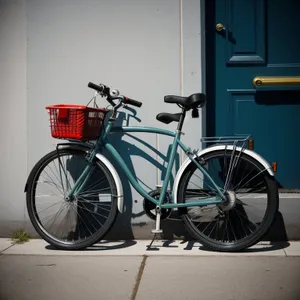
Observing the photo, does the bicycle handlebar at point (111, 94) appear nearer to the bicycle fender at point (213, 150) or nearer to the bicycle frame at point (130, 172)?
the bicycle frame at point (130, 172)

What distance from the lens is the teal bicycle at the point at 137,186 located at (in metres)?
4.89

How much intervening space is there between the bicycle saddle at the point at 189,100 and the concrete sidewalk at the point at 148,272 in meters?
1.19

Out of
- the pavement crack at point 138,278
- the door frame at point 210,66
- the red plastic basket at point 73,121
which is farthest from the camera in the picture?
the door frame at point 210,66

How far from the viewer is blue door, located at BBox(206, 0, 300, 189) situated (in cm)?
539

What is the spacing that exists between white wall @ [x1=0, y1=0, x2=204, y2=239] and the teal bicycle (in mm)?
223

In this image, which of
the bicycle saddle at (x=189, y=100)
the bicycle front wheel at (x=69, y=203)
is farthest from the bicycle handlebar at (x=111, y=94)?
the bicycle front wheel at (x=69, y=203)

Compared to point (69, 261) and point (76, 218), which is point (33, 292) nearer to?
point (69, 261)

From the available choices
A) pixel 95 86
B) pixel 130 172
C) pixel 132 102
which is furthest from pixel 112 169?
pixel 95 86

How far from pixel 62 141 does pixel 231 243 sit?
1.73 meters

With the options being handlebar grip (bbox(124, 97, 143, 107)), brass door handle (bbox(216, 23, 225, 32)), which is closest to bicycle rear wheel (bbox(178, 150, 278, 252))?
handlebar grip (bbox(124, 97, 143, 107))

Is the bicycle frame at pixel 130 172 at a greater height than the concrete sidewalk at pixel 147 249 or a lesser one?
greater

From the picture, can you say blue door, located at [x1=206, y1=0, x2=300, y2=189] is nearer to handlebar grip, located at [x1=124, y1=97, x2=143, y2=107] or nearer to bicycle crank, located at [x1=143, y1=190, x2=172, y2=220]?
handlebar grip, located at [x1=124, y1=97, x2=143, y2=107]

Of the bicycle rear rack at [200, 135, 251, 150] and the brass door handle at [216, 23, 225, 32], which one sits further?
the brass door handle at [216, 23, 225, 32]

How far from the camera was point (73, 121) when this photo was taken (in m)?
4.78
